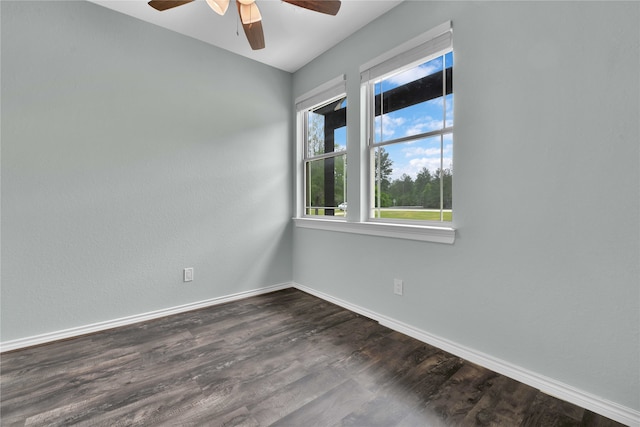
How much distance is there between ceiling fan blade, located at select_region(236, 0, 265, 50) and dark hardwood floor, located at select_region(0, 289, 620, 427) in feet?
7.77

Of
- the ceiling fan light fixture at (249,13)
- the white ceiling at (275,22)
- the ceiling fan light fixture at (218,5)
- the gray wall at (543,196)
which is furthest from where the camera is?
the white ceiling at (275,22)

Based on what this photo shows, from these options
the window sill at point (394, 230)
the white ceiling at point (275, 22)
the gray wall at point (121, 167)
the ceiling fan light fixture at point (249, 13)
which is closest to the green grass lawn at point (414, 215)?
the window sill at point (394, 230)

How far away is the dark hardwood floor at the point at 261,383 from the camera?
4.53ft

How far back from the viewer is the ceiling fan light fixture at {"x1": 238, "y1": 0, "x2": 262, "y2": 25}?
1.92 meters

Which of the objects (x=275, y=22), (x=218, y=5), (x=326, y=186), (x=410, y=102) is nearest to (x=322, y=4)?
(x=218, y=5)

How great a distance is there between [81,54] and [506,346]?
3743mm

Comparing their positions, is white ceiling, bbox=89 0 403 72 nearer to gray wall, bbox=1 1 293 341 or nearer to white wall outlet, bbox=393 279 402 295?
gray wall, bbox=1 1 293 341

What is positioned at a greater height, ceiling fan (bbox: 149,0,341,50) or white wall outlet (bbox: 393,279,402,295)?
ceiling fan (bbox: 149,0,341,50)

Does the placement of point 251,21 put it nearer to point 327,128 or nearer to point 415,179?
point 327,128

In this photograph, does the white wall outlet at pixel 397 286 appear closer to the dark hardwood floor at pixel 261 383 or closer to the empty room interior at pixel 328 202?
the empty room interior at pixel 328 202

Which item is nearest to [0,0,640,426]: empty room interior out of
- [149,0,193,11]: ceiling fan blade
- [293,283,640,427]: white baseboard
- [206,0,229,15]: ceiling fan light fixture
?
[293,283,640,427]: white baseboard

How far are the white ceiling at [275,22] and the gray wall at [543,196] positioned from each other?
0.45m

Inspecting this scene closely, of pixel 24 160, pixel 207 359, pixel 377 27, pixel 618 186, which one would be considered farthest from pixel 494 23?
pixel 24 160

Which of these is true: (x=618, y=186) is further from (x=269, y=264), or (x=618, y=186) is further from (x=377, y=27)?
(x=269, y=264)
